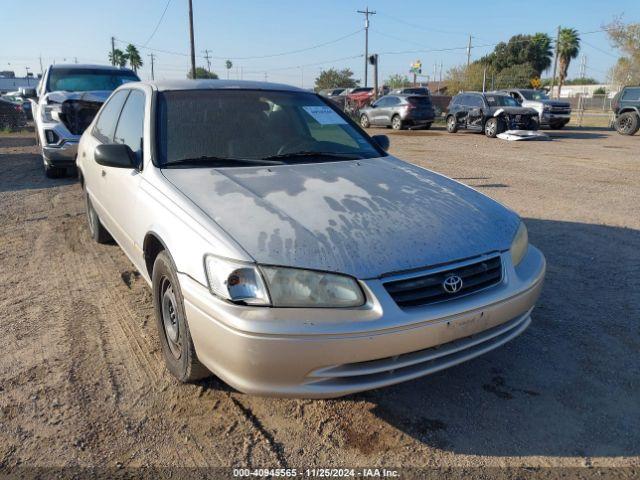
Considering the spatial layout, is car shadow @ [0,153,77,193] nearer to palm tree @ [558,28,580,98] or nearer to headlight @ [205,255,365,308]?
headlight @ [205,255,365,308]

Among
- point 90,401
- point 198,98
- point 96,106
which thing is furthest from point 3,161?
point 90,401

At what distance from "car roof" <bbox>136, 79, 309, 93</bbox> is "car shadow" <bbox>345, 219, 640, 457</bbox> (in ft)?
7.64

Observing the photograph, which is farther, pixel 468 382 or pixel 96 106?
pixel 96 106

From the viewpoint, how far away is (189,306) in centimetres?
229

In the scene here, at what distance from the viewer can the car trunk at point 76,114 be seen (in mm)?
7969

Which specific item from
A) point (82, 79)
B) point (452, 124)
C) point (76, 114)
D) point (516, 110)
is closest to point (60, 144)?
point (76, 114)

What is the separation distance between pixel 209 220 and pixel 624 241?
15.0 ft

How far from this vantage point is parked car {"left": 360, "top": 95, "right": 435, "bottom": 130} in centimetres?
2148

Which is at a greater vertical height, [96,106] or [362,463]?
[96,106]

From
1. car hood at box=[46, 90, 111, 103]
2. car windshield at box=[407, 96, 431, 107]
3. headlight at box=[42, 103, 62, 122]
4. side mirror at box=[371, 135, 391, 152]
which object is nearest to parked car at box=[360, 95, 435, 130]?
car windshield at box=[407, 96, 431, 107]

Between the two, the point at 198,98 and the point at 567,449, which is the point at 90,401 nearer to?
the point at 198,98

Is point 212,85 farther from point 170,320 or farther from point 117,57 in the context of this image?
point 117,57

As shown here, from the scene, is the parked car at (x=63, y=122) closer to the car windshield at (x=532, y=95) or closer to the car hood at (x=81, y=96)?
the car hood at (x=81, y=96)

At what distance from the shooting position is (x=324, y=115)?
389 cm
